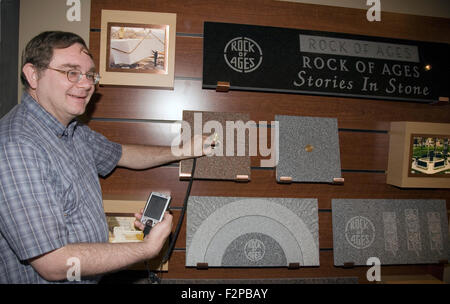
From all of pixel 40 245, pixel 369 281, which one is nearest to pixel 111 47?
pixel 40 245

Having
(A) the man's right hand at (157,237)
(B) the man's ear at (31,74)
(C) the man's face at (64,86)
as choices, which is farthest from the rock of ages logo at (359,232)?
(B) the man's ear at (31,74)

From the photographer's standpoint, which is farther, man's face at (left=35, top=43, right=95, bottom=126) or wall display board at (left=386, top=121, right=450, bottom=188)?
wall display board at (left=386, top=121, right=450, bottom=188)

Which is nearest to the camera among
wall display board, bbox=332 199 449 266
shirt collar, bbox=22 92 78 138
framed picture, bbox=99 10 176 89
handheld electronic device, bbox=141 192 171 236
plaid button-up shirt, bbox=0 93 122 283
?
plaid button-up shirt, bbox=0 93 122 283

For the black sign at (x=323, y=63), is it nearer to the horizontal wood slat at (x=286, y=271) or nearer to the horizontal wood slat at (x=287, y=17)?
the horizontal wood slat at (x=287, y=17)

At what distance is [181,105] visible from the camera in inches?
46.2

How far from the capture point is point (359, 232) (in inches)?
48.3

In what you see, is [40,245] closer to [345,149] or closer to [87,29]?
[87,29]

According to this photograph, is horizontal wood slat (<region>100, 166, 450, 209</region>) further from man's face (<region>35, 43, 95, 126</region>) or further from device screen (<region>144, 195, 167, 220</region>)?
man's face (<region>35, 43, 95, 126</region>)

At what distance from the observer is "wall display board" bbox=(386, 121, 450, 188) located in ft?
3.87

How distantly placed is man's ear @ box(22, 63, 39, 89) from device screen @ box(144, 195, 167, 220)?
52 cm

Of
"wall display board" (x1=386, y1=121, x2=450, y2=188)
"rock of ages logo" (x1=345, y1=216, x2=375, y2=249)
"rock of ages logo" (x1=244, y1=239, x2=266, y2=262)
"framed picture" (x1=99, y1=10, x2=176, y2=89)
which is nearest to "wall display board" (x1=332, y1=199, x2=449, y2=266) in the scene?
"rock of ages logo" (x1=345, y1=216, x2=375, y2=249)

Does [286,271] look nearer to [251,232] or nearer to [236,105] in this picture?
[251,232]
